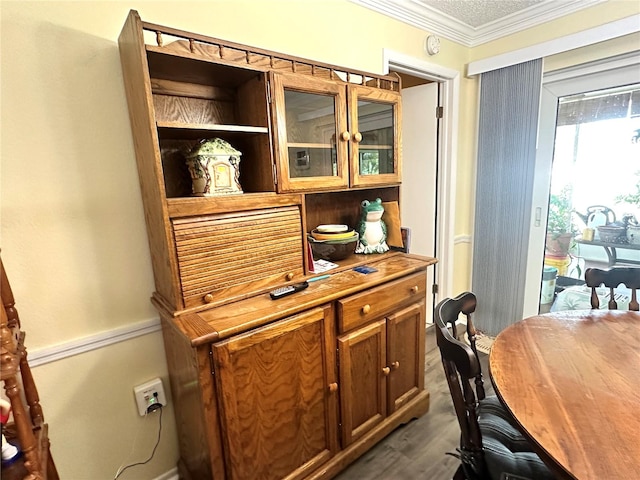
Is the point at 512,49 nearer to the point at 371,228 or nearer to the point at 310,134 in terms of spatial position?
the point at 371,228

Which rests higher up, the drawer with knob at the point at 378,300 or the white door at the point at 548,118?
the white door at the point at 548,118

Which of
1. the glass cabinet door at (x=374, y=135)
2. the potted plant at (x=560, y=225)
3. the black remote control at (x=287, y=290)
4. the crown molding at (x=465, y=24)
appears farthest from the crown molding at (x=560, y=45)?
the black remote control at (x=287, y=290)

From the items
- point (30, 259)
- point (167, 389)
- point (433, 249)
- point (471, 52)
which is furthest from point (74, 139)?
point (471, 52)

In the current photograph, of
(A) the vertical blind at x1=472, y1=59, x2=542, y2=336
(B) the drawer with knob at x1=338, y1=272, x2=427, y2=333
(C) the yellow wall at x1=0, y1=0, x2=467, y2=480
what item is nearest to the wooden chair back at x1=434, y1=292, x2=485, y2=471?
(B) the drawer with knob at x1=338, y1=272, x2=427, y2=333

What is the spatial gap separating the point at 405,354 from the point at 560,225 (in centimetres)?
172

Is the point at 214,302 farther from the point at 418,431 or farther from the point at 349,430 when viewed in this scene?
the point at 418,431

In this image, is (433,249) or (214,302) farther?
(433,249)

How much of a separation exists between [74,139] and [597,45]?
114 inches

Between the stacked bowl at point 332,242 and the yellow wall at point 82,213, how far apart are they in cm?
78

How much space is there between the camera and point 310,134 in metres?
1.50

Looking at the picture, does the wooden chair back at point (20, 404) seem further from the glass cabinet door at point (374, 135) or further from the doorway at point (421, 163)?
the doorway at point (421, 163)

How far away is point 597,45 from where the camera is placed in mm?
2057

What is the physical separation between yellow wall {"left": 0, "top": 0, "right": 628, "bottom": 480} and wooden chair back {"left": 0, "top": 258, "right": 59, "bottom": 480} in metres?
0.15

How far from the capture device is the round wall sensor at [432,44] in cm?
224
